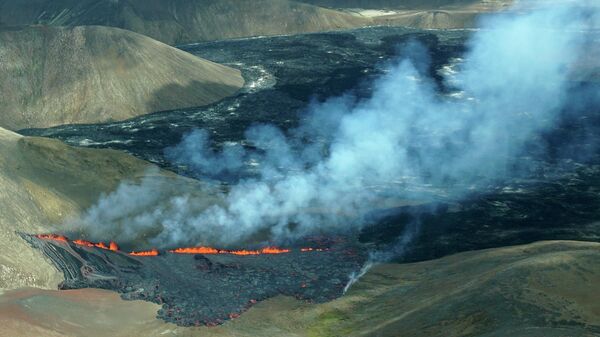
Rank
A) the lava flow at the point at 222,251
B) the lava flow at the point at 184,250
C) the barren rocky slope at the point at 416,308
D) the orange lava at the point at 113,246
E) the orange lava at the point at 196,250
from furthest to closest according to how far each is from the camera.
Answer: the orange lava at the point at 113,246 < the lava flow at the point at 222,251 < the orange lava at the point at 196,250 < the lava flow at the point at 184,250 < the barren rocky slope at the point at 416,308

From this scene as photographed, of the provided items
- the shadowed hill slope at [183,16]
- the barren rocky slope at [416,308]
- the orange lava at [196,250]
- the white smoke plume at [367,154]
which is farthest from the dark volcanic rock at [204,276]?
the shadowed hill slope at [183,16]

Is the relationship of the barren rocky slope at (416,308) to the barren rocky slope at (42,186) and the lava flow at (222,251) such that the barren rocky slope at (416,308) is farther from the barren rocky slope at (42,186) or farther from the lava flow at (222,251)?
the lava flow at (222,251)

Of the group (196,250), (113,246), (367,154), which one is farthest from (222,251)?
(367,154)

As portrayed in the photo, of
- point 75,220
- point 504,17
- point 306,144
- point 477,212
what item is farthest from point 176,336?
point 504,17

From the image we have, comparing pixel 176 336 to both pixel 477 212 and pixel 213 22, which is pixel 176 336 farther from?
pixel 213 22

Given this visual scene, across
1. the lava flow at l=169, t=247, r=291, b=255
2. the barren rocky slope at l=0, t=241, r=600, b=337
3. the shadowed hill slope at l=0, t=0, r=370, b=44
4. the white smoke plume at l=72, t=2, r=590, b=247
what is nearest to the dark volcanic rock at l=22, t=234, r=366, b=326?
the lava flow at l=169, t=247, r=291, b=255

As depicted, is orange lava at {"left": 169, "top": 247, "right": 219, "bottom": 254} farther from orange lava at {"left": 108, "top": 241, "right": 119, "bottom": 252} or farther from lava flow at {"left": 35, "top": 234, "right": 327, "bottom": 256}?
orange lava at {"left": 108, "top": 241, "right": 119, "bottom": 252}

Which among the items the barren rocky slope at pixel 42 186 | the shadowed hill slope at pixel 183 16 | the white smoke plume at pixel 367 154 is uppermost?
the shadowed hill slope at pixel 183 16
